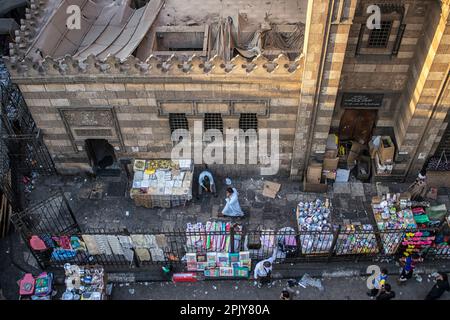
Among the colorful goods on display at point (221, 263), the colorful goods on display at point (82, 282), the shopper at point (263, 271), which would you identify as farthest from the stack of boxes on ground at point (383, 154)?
the colorful goods on display at point (82, 282)

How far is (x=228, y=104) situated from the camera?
17.6m

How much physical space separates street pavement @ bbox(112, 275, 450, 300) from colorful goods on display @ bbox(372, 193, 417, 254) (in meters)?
1.37

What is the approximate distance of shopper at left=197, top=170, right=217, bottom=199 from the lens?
19266 mm

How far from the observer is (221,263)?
1664 centimetres

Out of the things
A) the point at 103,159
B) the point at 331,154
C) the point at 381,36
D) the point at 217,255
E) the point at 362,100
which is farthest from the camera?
the point at 103,159

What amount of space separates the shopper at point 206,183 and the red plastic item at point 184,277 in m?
3.62

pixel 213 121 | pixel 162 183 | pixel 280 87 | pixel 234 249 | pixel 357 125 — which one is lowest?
pixel 234 249

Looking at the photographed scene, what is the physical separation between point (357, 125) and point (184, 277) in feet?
32.0

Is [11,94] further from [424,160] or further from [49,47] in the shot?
[424,160]

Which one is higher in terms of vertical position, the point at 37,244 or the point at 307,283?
the point at 37,244

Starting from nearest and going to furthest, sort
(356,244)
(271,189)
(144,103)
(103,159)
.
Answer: (356,244)
(144,103)
(271,189)
(103,159)

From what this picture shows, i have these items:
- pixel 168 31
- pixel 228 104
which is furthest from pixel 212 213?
pixel 168 31

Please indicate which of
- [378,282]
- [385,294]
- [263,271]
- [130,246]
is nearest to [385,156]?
[378,282]

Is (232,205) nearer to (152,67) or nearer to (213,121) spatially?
(213,121)
